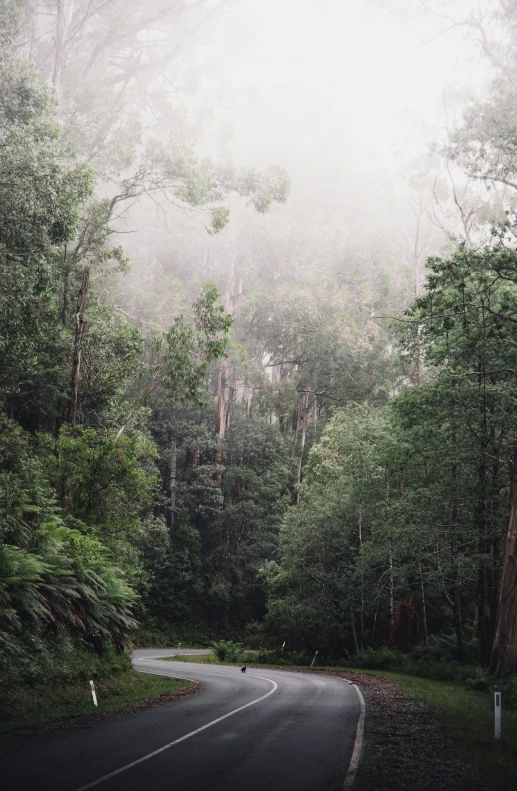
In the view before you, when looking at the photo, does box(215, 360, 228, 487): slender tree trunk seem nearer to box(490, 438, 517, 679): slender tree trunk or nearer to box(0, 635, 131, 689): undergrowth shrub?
box(490, 438, 517, 679): slender tree trunk

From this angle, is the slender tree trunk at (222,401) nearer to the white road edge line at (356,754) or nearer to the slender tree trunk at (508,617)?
the slender tree trunk at (508,617)

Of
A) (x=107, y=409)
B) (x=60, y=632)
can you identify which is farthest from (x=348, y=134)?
(x=60, y=632)

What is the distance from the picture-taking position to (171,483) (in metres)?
49.4

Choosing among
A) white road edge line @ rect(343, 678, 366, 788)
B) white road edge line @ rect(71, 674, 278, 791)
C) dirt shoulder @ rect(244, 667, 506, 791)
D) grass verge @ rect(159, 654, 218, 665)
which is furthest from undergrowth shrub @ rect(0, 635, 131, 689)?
grass verge @ rect(159, 654, 218, 665)

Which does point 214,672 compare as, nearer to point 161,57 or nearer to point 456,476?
point 456,476

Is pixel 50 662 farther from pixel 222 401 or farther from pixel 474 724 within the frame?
pixel 222 401

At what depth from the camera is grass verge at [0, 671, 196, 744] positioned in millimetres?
11155

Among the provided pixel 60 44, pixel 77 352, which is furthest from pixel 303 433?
pixel 60 44

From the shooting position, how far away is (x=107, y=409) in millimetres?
26953

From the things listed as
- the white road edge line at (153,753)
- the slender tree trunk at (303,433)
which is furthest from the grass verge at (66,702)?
the slender tree trunk at (303,433)

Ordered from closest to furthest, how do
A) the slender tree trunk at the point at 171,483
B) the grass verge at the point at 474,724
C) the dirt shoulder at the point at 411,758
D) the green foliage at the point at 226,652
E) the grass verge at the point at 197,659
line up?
the dirt shoulder at the point at 411,758 → the grass verge at the point at 474,724 → the grass verge at the point at 197,659 → the green foliage at the point at 226,652 → the slender tree trunk at the point at 171,483

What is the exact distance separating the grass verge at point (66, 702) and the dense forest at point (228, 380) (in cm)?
55

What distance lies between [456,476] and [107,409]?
13.6 meters

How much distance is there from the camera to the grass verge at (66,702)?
11155 millimetres
